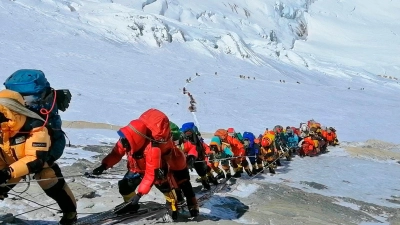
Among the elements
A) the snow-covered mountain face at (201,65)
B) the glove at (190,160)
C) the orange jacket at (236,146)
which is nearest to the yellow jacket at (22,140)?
the glove at (190,160)

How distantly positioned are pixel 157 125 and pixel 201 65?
1514 inches

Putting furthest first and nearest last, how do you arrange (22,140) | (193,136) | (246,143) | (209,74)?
1. (209,74)
2. (246,143)
3. (193,136)
4. (22,140)

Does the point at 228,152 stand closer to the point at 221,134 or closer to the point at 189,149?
the point at 221,134

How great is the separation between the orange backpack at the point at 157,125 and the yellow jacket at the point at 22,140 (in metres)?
1.27

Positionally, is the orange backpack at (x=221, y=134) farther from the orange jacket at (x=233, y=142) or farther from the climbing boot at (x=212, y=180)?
the climbing boot at (x=212, y=180)

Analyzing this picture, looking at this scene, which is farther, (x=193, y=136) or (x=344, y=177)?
(x=344, y=177)

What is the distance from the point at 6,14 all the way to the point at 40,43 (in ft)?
21.4

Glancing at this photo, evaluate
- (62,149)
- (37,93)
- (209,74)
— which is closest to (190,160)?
(62,149)

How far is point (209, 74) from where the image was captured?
40250 mm

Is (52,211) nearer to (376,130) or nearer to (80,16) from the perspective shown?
(376,130)

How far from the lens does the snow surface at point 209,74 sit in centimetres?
1557

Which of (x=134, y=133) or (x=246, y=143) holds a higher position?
(x=134, y=133)

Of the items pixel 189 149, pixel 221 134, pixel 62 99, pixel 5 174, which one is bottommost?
pixel 221 134

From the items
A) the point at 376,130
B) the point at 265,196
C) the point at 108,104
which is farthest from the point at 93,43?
the point at 265,196
